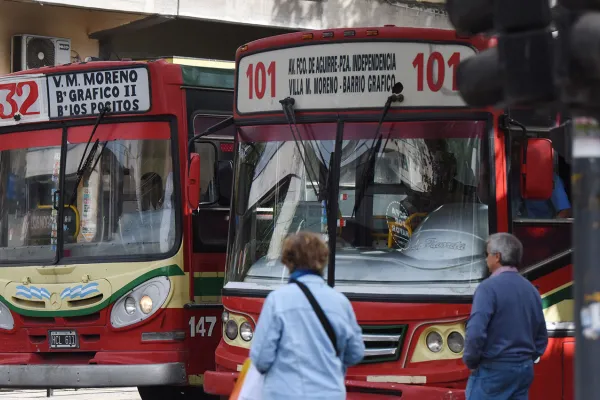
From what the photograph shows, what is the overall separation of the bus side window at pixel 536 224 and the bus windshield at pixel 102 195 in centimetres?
300

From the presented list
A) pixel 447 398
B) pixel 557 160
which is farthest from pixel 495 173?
pixel 447 398

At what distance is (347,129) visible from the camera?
8828 mm

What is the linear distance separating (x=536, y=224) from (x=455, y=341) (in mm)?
960

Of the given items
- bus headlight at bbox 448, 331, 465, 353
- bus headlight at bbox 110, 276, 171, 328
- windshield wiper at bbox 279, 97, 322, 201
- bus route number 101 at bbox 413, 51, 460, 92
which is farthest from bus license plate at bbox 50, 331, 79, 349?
bus route number 101 at bbox 413, 51, 460, 92

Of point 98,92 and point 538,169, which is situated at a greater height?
point 98,92

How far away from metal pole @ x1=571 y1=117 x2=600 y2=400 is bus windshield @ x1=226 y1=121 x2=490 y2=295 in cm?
404

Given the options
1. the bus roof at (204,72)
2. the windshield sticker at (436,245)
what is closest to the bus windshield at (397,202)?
the windshield sticker at (436,245)

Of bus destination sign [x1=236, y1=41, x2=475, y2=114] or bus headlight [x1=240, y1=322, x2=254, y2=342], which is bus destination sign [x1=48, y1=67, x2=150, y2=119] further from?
bus headlight [x1=240, y1=322, x2=254, y2=342]

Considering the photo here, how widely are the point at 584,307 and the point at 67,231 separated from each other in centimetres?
→ 689

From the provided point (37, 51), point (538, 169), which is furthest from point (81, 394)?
point (538, 169)

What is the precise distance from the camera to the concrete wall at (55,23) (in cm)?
1764

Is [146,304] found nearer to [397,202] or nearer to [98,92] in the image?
[98,92]

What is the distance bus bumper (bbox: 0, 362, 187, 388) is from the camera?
10156 mm

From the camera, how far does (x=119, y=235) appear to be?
10516 millimetres
